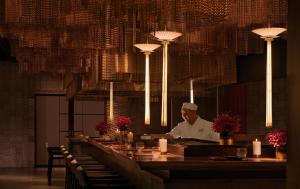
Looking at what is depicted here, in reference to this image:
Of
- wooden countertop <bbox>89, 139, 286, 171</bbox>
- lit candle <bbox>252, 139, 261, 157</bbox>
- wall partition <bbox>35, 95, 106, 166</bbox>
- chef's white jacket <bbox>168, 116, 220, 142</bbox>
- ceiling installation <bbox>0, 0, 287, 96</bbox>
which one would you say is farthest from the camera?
wall partition <bbox>35, 95, 106, 166</bbox>

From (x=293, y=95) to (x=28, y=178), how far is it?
11927 millimetres

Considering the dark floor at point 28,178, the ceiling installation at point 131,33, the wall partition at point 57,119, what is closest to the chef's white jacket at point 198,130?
the ceiling installation at point 131,33

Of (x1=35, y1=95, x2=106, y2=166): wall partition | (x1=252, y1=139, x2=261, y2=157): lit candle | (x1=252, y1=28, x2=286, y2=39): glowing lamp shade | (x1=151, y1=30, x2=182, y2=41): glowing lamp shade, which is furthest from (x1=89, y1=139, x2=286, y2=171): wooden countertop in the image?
(x1=35, y1=95, x2=106, y2=166): wall partition

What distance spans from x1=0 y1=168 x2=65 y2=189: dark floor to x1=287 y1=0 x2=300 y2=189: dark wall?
9.83m

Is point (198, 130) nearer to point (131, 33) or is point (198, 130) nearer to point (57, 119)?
point (131, 33)

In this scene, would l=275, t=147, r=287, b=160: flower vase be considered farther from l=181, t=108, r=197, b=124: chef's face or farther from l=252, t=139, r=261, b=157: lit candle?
l=181, t=108, r=197, b=124: chef's face

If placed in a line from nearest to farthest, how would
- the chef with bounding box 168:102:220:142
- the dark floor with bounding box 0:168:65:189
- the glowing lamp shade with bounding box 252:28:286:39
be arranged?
the glowing lamp shade with bounding box 252:28:286:39, the chef with bounding box 168:102:220:142, the dark floor with bounding box 0:168:65:189

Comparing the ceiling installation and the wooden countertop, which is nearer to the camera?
the wooden countertop

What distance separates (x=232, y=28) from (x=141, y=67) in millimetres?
2443

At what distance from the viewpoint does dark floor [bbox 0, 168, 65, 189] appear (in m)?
11.6

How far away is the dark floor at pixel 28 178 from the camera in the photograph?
11609mm

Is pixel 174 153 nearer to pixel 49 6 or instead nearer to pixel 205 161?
pixel 205 161

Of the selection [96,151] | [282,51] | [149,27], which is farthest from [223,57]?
[96,151]

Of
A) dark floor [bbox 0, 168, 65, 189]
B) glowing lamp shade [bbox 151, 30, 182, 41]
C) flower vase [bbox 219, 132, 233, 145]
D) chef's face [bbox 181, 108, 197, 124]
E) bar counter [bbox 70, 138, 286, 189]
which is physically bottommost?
dark floor [bbox 0, 168, 65, 189]
